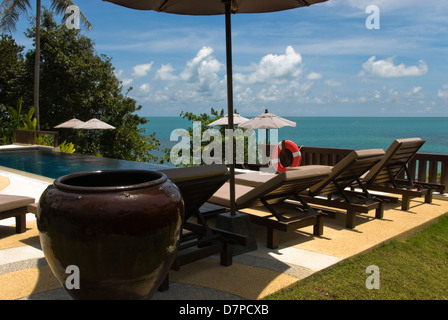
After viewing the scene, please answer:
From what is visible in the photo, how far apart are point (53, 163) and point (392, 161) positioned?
37.6 feet

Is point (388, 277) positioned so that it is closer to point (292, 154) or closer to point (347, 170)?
point (347, 170)

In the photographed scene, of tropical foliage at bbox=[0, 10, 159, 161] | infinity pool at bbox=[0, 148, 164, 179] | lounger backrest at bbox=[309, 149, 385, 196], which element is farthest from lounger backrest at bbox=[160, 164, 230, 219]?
tropical foliage at bbox=[0, 10, 159, 161]

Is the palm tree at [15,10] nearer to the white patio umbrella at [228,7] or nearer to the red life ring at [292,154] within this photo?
the red life ring at [292,154]

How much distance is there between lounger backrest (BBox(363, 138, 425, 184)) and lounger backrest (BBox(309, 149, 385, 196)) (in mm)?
375

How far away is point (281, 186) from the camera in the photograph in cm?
404

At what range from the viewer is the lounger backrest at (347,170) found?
16.5ft

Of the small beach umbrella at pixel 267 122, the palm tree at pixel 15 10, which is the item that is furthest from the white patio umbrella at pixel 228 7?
the palm tree at pixel 15 10

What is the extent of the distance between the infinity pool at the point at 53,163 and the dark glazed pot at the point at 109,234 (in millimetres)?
9521

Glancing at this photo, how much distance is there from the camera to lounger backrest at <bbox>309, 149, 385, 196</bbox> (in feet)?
16.5

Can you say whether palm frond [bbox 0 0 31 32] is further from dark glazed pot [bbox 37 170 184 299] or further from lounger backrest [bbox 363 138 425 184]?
dark glazed pot [bbox 37 170 184 299]

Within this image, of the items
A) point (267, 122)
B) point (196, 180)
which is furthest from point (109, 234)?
point (267, 122)

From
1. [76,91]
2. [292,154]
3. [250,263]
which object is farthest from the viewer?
[76,91]

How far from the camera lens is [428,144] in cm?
7156

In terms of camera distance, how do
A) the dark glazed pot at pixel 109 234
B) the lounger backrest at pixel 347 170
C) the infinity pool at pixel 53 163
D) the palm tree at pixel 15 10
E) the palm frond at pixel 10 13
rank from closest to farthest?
the dark glazed pot at pixel 109 234 → the lounger backrest at pixel 347 170 → the infinity pool at pixel 53 163 → the palm tree at pixel 15 10 → the palm frond at pixel 10 13
